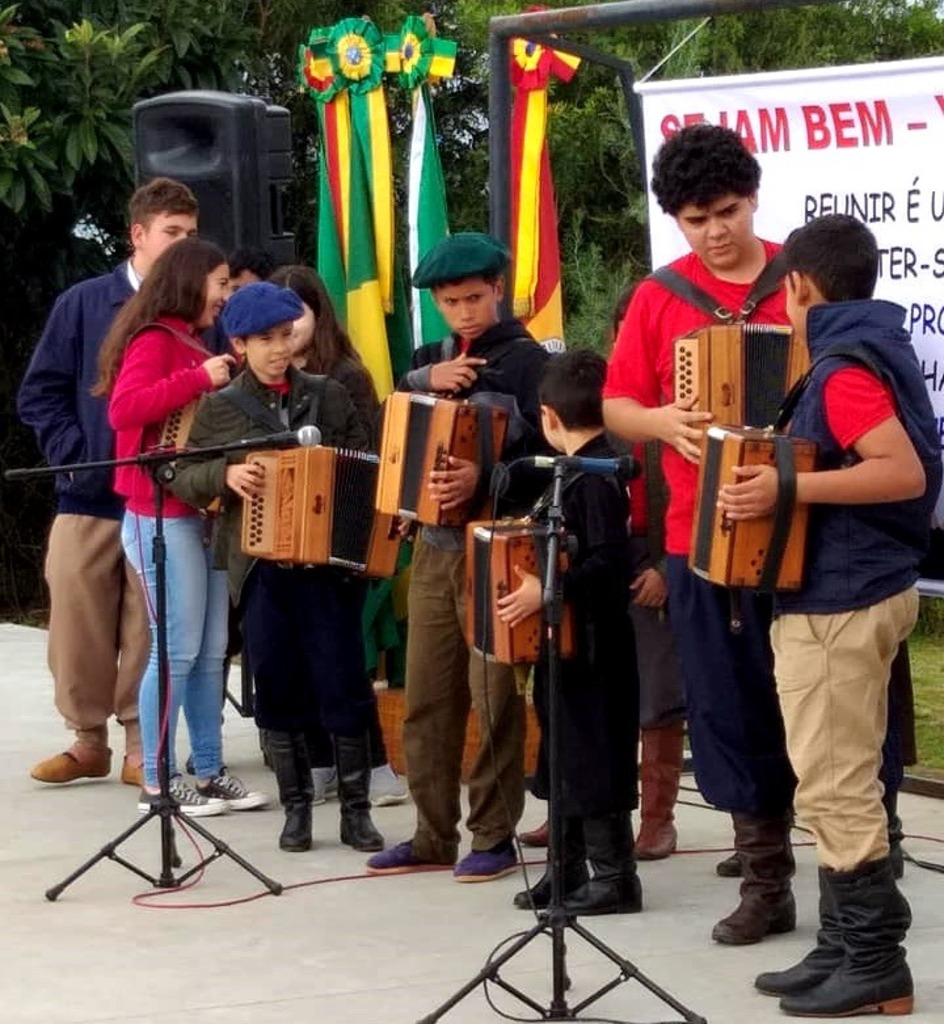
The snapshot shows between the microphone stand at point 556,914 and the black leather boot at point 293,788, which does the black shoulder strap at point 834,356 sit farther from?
the black leather boot at point 293,788

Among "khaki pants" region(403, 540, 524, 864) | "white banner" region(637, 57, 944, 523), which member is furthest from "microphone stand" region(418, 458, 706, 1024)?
"white banner" region(637, 57, 944, 523)

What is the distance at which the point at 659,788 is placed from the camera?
6871mm

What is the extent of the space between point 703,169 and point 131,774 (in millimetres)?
3468

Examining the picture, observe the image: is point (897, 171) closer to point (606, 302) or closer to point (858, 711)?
point (858, 711)

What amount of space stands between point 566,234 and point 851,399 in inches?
341

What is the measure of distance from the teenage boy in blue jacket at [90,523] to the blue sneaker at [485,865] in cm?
187

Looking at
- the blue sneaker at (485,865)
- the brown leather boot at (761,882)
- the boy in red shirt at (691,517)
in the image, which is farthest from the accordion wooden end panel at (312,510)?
the brown leather boot at (761,882)

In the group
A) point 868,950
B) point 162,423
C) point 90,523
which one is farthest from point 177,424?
point 868,950

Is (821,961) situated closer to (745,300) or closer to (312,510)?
(745,300)

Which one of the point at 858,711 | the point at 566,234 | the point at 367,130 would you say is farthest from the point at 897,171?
the point at 566,234

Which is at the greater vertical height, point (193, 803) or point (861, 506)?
point (861, 506)

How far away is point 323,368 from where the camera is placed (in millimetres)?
7387

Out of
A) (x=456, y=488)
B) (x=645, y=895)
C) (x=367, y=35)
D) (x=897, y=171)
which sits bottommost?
(x=645, y=895)

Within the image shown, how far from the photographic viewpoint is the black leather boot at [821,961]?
523cm
